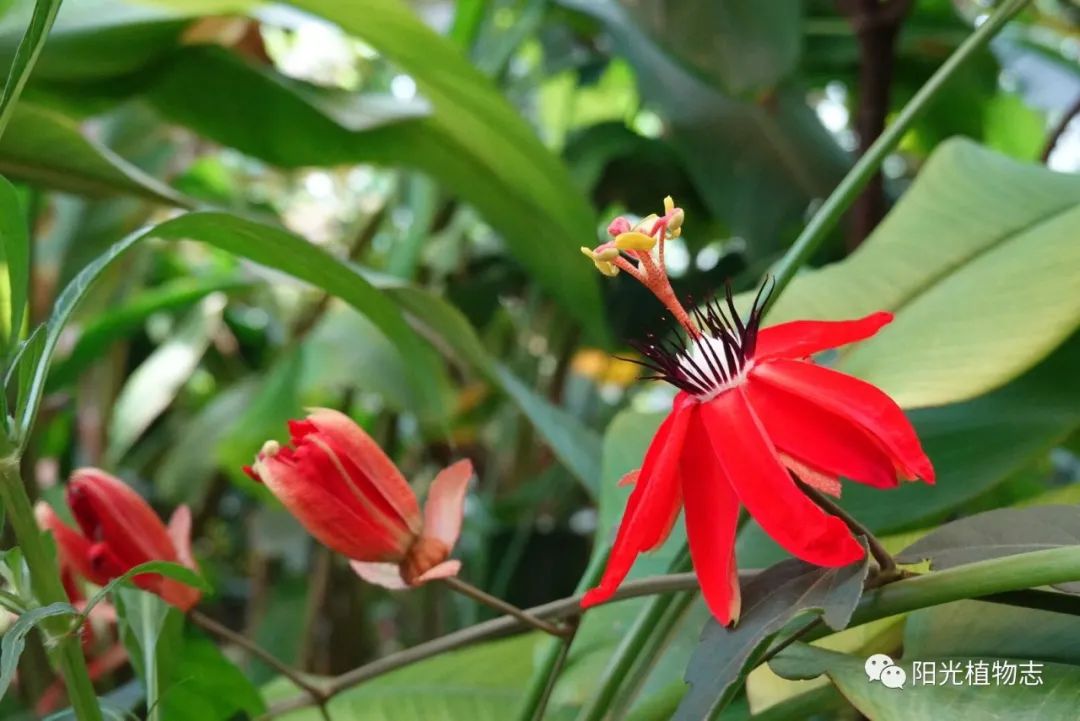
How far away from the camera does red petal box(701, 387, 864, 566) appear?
0.17 meters

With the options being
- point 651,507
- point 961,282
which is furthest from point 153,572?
point 961,282

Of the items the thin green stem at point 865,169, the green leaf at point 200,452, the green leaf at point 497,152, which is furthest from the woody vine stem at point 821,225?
the green leaf at point 200,452

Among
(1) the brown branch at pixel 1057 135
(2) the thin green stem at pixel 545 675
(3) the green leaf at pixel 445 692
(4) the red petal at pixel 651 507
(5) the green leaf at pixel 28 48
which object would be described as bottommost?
(3) the green leaf at pixel 445 692

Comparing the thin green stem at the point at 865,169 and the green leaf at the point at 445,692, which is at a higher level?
the thin green stem at the point at 865,169

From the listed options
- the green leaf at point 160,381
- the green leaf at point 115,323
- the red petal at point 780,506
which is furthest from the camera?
the green leaf at point 160,381

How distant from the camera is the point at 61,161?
0.38m

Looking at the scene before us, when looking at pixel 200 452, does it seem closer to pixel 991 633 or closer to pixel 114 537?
pixel 114 537

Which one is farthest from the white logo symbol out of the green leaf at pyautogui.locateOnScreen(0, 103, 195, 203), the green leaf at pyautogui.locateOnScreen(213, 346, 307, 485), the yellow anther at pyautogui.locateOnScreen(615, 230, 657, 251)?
the green leaf at pyautogui.locateOnScreen(213, 346, 307, 485)

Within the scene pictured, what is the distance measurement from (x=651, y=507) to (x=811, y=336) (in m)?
0.05

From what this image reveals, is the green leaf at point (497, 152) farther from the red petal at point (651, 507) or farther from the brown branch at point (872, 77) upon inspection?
the red petal at point (651, 507)

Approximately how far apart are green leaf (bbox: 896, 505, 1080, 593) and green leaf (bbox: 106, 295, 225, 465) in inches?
23.0

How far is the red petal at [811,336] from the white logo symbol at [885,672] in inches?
2.6

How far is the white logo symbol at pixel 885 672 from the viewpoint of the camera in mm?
191

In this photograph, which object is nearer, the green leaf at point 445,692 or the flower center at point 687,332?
the flower center at point 687,332
